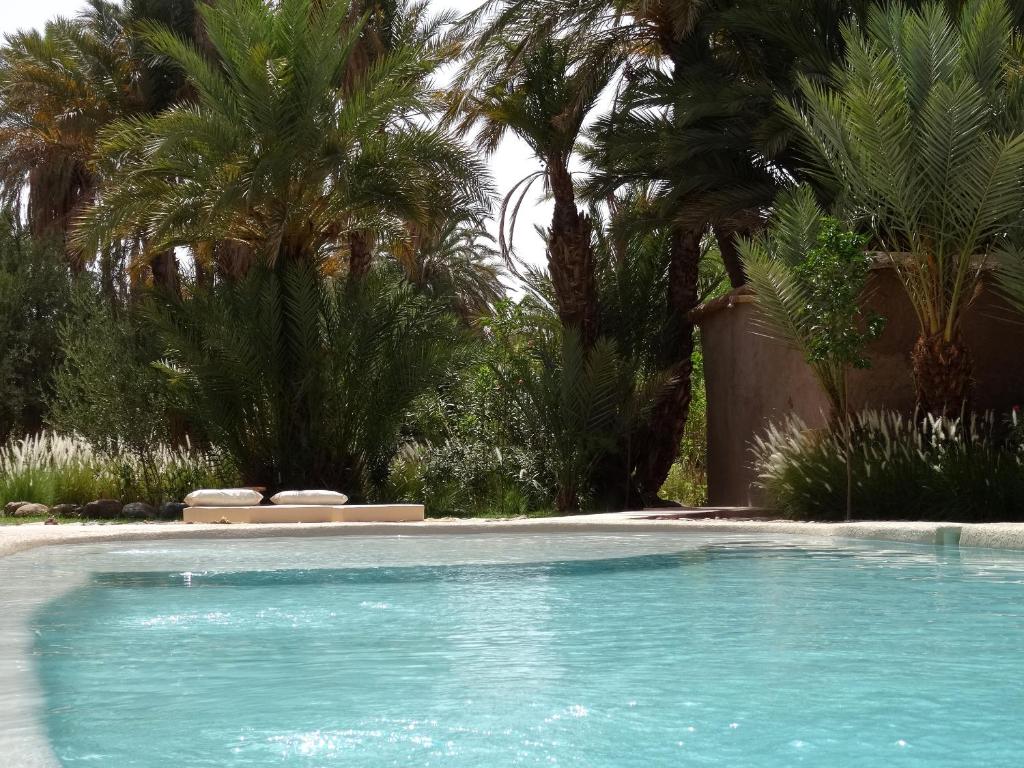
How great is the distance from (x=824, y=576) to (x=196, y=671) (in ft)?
14.4

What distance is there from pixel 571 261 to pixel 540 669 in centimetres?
1220

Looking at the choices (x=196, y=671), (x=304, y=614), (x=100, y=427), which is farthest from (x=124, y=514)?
(x=196, y=671)

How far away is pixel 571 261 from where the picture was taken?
648 inches

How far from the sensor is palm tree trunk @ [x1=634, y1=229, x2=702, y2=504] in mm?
16859

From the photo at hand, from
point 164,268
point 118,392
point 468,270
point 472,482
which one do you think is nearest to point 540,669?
point 472,482

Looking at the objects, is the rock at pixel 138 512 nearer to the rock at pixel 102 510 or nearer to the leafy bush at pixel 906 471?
the rock at pixel 102 510

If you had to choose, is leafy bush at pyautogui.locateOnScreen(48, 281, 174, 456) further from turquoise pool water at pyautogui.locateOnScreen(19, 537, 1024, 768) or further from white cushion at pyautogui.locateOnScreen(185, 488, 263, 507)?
turquoise pool water at pyautogui.locateOnScreen(19, 537, 1024, 768)

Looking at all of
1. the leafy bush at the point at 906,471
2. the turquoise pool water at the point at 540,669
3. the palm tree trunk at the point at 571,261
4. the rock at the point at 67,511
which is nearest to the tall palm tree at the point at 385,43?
the palm tree trunk at the point at 571,261

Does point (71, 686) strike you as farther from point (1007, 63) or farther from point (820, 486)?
point (1007, 63)

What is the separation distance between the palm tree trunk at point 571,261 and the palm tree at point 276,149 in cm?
138

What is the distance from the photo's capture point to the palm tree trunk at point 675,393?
1686cm

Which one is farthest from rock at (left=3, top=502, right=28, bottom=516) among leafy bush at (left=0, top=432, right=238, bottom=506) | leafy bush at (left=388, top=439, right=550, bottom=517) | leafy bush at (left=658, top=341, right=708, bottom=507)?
leafy bush at (left=658, top=341, right=708, bottom=507)

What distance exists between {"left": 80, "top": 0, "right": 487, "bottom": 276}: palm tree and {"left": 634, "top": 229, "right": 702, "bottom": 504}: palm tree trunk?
3.29 metres

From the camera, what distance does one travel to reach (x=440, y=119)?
1723 cm
